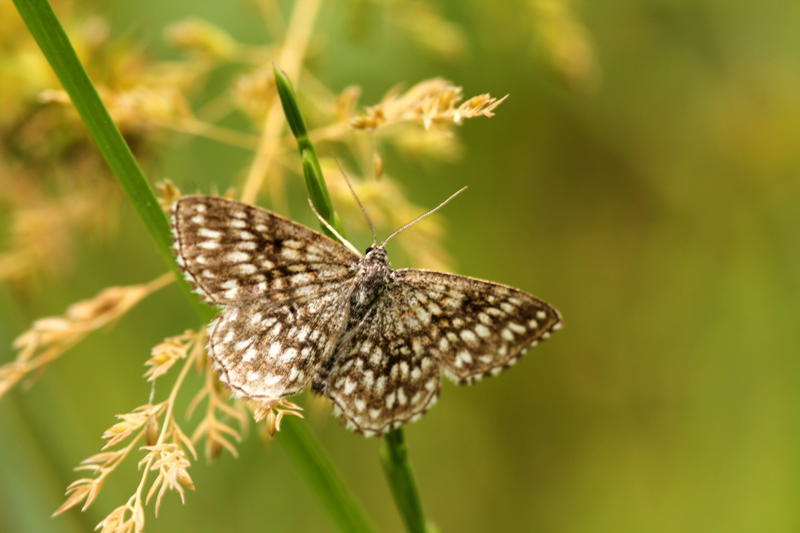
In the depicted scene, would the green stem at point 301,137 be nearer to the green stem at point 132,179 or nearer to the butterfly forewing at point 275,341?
the green stem at point 132,179

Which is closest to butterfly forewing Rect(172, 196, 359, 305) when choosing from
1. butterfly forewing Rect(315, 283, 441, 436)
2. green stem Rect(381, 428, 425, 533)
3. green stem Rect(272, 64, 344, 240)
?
butterfly forewing Rect(315, 283, 441, 436)

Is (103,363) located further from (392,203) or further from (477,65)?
(477,65)

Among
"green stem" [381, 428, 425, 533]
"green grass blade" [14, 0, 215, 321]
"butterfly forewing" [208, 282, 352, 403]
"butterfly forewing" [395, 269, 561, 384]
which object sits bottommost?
"green stem" [381, 428, 425, 533]

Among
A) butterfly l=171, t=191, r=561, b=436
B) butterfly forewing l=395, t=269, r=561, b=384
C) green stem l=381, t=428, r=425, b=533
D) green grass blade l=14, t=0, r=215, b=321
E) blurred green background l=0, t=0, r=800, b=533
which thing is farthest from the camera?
blurred green background l=0, t=0, r=800, b=533

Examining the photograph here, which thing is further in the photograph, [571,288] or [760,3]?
[571,288]

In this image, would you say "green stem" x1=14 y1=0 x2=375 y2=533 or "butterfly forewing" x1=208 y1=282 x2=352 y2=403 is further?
"butterfly forewing" x1=208 y1=282 x2=352 y2=403

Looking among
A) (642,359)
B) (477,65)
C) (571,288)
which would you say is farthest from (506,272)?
(477,65)

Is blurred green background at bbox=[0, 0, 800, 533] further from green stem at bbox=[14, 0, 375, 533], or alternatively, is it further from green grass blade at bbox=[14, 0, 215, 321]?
green grass blade at bbox=[14, 0, 215, 321]

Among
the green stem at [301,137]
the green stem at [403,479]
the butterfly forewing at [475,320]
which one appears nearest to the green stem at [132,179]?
the green stem at [403,479]
